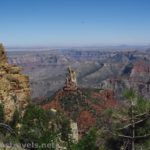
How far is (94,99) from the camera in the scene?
14325 centimetres

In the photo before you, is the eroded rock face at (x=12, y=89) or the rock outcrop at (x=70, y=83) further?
the rock outcrop at (x=70, y=83)

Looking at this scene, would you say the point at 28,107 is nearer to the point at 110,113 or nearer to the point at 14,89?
the point at 14,89

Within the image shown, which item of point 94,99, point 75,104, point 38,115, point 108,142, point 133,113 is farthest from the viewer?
point 94,99

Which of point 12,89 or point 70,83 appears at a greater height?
point 12,89

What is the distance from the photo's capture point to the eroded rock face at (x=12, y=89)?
60872mm

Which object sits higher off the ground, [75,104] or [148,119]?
[148,119]

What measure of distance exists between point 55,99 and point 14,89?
67.0 metres

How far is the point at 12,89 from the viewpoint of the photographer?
63375 millimetres

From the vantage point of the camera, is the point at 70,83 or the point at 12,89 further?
the point at 70,83

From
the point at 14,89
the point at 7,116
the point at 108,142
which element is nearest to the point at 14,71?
the point at 14,89

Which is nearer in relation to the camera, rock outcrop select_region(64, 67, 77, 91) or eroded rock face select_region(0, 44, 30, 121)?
eroded rock face select_region(0, 44, 30, 121)

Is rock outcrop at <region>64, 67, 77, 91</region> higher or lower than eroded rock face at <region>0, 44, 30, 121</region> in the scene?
lower

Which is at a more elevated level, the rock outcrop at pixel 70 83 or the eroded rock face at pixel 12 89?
the eroded rock face at pixel 12 89

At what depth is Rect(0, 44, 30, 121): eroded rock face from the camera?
200ft
